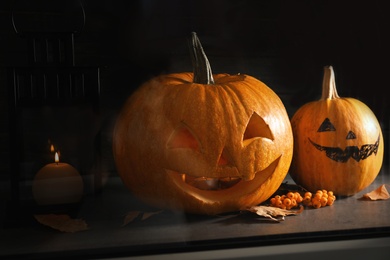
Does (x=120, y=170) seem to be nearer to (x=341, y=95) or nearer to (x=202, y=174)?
(x=202, y=174)

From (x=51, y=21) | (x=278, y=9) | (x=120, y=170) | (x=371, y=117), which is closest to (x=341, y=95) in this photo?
(x=371, y=117)

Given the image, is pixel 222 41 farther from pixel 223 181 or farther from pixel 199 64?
pixel 223 181

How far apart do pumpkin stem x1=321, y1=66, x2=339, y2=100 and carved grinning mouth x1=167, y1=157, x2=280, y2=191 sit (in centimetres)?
18

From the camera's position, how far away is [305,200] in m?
1.22

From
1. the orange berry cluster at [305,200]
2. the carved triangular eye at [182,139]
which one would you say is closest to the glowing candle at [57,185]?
the carved triangular eye at [182,139]

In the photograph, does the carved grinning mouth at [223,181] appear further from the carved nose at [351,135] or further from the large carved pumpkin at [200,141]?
the carved nose at [351,135]

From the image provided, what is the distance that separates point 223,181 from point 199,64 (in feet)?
0.81

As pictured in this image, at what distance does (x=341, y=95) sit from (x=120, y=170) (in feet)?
1.64

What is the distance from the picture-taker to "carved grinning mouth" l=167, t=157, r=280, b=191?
1162mm

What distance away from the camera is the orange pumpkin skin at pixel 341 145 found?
126 cm

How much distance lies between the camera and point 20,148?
3.39 feet

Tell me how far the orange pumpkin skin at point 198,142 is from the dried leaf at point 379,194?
24 cm

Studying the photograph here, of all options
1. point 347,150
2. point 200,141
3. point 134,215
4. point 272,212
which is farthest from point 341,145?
point 134,215

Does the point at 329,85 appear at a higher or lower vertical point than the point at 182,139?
higher
